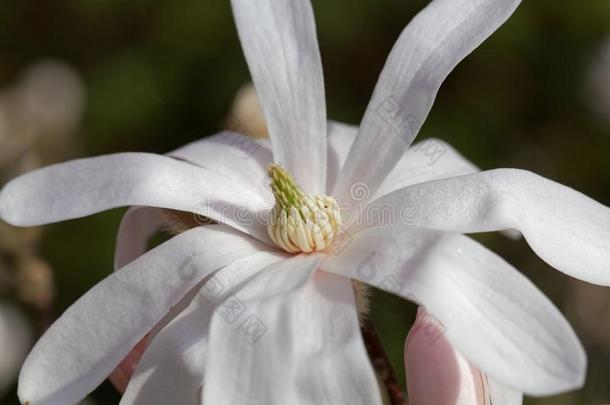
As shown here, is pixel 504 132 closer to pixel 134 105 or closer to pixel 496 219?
pixel 134 105

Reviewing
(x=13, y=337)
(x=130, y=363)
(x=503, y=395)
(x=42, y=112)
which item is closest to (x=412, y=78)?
(x=503, y=395)

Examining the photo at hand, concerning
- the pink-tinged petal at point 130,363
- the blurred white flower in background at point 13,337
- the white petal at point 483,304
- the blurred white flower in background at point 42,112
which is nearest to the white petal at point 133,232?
the pink-tinged petal at point 130,363

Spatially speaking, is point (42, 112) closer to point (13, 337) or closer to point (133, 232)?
point (13, 337)

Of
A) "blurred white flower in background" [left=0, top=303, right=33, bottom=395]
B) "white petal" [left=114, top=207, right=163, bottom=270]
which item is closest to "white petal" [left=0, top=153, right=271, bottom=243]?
"white petal" [left=114, top=207, right=163, bottom=270]

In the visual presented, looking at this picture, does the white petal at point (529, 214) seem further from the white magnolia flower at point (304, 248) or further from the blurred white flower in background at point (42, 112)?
the blurred white flower in background at point (42, 112)

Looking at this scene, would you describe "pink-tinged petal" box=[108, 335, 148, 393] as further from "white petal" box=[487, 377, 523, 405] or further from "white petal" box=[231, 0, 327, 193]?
"white petal" box=[487, 377, 523, 405]

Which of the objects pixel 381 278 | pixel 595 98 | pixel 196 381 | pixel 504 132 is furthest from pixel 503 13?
pixel 595 98
